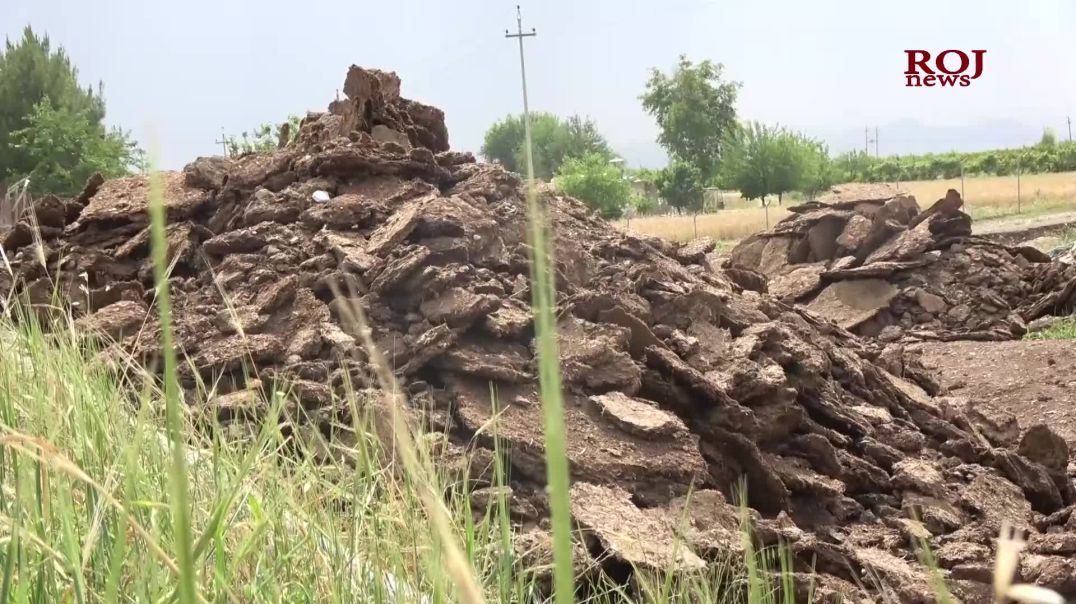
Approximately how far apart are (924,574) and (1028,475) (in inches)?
65.8

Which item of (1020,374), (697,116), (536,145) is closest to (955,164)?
(697,116)

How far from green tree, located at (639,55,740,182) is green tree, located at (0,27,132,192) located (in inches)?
1306

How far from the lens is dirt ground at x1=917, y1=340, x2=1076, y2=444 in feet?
22.5

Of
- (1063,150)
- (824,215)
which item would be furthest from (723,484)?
(1063,150)

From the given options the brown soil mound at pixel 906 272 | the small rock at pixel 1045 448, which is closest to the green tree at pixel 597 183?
the brown soil mound at pixel 906 272

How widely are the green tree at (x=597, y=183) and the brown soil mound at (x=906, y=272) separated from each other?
25.2 meters

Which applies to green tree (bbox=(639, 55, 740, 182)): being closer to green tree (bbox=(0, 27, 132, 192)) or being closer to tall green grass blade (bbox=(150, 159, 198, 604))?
green tree (bbox=(0, 27, 132, 192))

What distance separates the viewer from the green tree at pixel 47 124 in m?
20.3

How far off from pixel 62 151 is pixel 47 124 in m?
0.87

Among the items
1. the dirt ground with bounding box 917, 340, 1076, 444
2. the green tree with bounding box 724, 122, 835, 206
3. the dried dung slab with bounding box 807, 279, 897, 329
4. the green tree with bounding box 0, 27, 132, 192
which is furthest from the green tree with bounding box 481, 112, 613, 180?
the green tree with bounding box 724, 122, 835, 206

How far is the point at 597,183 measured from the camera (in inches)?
1528

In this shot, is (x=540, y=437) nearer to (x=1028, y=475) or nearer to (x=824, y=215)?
(x=1028, y=475)

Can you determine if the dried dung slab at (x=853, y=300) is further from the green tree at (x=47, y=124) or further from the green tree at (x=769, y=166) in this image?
the green tree at (x=769, y=166)

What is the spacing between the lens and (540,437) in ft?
11.9
